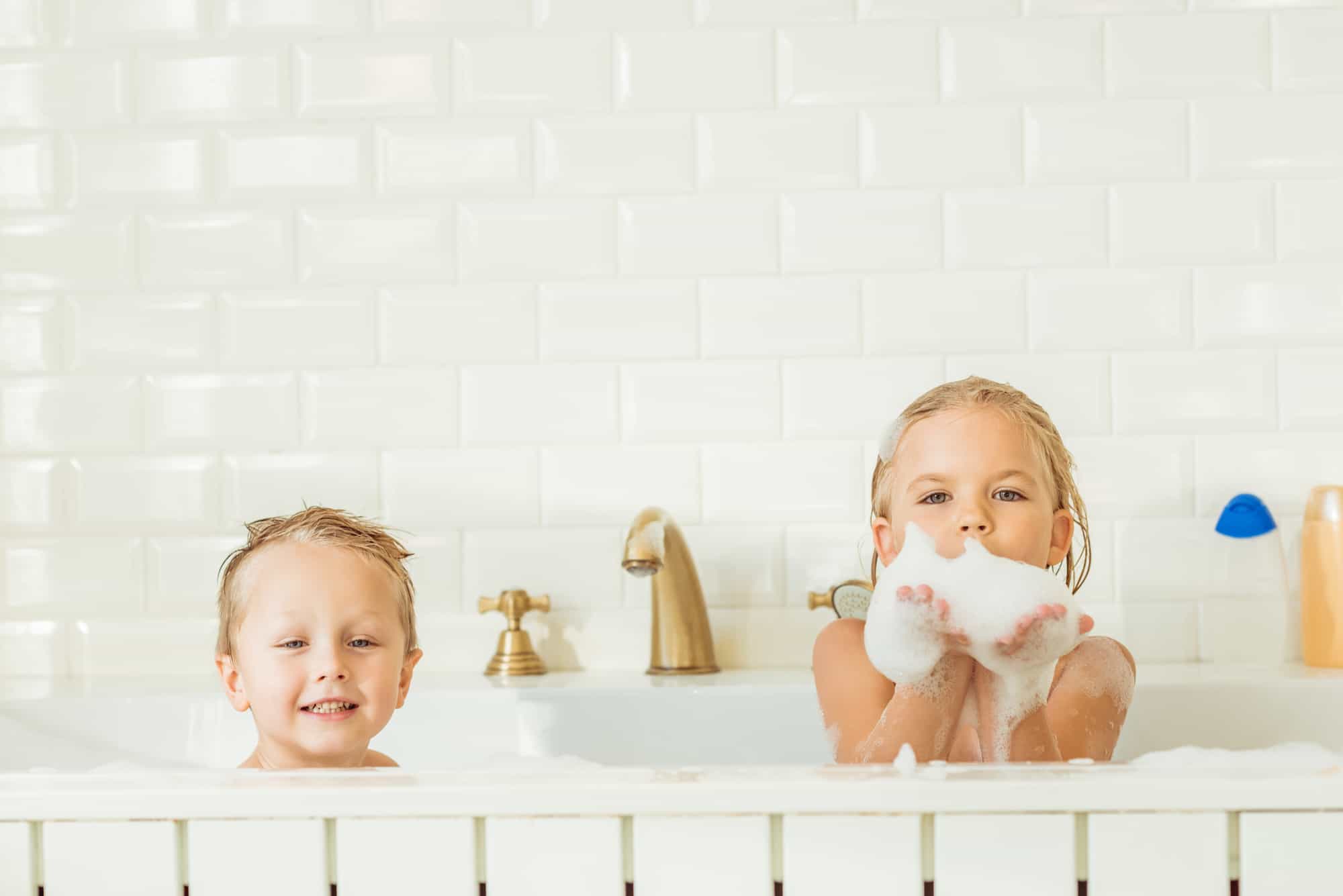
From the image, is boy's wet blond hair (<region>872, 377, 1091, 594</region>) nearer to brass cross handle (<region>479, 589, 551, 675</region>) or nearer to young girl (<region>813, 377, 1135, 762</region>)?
young girl (<region>813, 377, 1135, 762</region>)

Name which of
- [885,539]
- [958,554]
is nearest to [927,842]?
[958,554]

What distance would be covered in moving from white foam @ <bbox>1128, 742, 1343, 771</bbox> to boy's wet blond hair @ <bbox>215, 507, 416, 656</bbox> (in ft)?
2.27

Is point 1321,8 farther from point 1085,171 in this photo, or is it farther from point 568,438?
point 568,438

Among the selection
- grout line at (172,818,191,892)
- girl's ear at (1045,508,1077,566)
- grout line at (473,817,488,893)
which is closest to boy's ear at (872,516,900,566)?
girl's ear at (1045,508,1077,566)

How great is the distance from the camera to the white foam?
73cm

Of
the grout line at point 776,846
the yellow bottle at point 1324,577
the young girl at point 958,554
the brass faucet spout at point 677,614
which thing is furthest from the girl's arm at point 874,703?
the yellow bottle at point 1324,577

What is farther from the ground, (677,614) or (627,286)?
(627,286)

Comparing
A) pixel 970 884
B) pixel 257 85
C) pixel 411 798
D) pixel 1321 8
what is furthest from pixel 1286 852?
pixel 257 85

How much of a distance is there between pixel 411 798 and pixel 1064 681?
0.71 metres

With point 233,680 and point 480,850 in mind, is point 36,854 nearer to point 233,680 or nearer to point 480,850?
point 480,850

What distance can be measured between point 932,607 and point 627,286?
766 millimetres

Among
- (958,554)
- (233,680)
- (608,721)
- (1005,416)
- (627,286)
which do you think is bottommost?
(608,721)

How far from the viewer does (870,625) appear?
40.5 inches

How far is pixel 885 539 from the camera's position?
123cm
